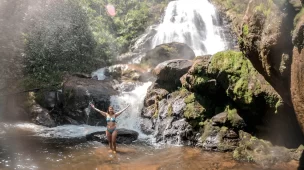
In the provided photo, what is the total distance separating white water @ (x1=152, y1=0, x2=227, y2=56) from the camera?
25.6 metres

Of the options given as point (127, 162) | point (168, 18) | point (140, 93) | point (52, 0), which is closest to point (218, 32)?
point (168, 18)

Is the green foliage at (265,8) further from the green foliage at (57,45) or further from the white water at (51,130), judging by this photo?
the green foliage at (57,45)

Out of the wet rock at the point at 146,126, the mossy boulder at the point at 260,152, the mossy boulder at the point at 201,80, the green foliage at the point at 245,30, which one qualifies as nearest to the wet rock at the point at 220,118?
the mossy boulder at the point at 260,152

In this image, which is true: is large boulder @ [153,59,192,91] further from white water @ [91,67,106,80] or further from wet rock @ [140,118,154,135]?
white water @ [91,67,106,80]

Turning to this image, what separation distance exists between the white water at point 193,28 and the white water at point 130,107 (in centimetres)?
942

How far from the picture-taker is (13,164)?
8.87m

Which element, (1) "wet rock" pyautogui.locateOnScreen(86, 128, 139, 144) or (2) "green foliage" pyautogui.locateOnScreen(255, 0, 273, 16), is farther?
(1) "wet rock" pyautogui.locateOnScreen(86, 128, 139, 144)

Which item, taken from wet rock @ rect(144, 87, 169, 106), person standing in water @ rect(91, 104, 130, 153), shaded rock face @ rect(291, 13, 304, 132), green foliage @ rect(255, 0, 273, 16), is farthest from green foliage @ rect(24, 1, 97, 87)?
shaded rock face @ rect(291, 13, 304, 132)

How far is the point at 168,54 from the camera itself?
840 inches

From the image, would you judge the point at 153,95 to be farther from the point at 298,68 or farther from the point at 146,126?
the point at 298,68

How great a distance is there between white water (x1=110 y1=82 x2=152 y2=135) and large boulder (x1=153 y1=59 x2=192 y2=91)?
191 cm

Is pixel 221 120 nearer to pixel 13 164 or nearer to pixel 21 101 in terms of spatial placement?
pixel 13 164

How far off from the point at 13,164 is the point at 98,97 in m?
7.53

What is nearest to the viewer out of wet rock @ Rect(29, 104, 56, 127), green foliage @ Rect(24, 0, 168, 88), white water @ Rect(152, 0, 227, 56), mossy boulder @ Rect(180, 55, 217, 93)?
mossy boulder @ Rect(180, 55, 217, 93)
